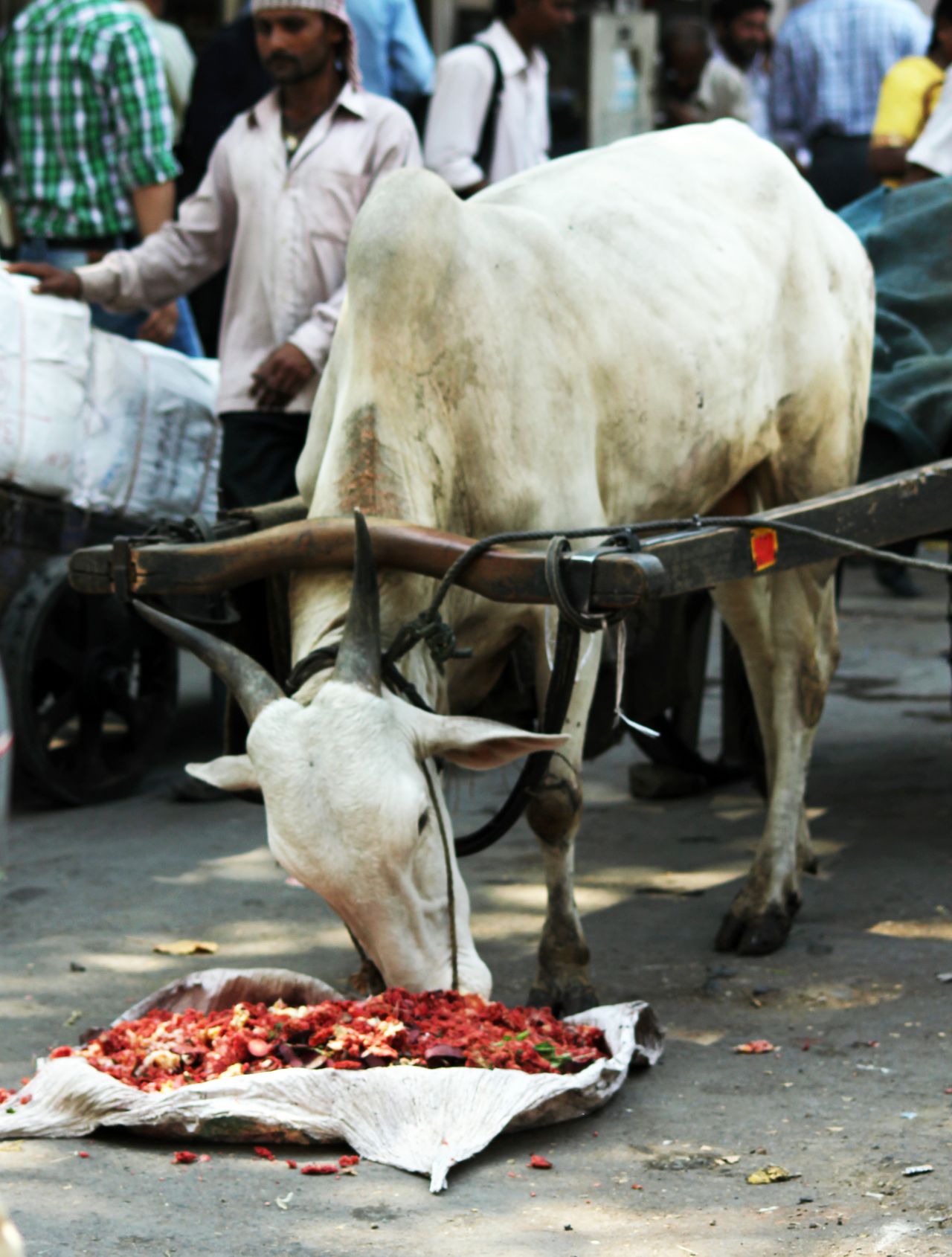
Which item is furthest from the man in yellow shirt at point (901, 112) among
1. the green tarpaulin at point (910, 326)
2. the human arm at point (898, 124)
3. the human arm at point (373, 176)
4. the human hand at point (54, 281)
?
the human hand at point (54, 281)

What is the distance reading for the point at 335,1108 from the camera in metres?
3.19

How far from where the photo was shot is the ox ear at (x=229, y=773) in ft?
10.8

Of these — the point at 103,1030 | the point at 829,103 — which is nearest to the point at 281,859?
the point at 103,1030

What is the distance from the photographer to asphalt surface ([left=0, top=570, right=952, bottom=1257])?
2914mm

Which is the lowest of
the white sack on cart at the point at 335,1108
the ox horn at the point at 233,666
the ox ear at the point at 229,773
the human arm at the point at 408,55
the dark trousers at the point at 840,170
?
the white sack on cart at the point at 335,1108

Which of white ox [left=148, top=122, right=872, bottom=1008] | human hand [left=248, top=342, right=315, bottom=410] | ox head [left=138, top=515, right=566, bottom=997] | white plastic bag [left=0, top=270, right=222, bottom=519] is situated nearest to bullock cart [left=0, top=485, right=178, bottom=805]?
white plastic bag [left=0, top=270, right=222, bottom=519]

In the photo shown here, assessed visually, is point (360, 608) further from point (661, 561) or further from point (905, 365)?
point (905, 365)

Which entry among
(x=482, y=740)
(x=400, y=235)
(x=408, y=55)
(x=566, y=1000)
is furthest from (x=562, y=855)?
(x=408, y=55)

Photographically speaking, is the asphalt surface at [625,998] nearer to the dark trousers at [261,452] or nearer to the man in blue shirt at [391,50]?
the dark trousers at [261,452]

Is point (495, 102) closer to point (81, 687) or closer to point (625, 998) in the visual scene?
point (81, 687)

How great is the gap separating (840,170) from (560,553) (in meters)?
5.10

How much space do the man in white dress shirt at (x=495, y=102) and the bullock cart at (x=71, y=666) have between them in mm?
1722

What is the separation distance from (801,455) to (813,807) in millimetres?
1520

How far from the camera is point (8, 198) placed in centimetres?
645
